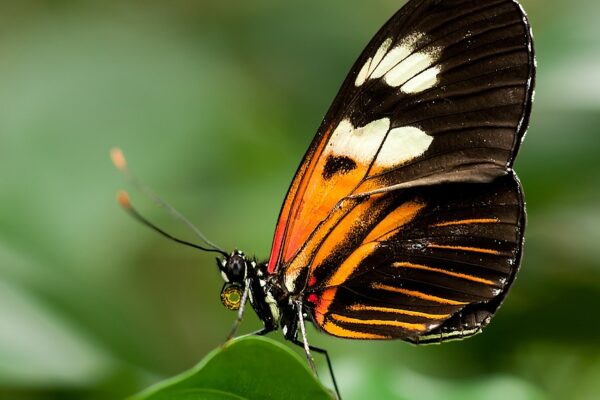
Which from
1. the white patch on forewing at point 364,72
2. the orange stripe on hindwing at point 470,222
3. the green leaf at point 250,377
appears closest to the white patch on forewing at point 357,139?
the white patch on forewing at point 364,72

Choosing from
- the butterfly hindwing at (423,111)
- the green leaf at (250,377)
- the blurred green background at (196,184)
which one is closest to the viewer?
the green leaf at (250,377)

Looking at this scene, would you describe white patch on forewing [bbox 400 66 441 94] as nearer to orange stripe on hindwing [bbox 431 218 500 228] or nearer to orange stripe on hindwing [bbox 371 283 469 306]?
orange stripe on hindwing [bbox 431 218 500 228]

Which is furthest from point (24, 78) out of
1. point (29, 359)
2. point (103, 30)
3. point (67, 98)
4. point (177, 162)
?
point (29, 359)

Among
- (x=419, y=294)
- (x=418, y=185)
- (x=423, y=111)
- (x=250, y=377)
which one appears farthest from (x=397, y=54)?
(x=250, y=377)

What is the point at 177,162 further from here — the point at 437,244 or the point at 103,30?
the point at 437,244

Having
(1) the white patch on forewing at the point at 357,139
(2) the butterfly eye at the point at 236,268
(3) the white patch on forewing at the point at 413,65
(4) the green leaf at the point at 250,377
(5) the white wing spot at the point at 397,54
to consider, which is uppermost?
(5) the white wing spot at the point at 397,54

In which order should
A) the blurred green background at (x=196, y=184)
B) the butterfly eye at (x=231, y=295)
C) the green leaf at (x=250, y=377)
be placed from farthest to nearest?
the blurred green background at (x=196, y=184), the butterfly eye at (x=231, y=295), the green leaf at (x=250, y=377)

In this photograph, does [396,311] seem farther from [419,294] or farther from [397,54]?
[397,54]

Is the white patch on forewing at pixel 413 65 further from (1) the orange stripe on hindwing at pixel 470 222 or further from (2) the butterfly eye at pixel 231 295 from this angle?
(2) the butterfly eye at pixel 231 295
